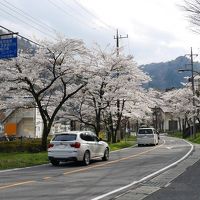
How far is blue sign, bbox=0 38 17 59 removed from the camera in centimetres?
2355

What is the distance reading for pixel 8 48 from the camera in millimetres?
23672

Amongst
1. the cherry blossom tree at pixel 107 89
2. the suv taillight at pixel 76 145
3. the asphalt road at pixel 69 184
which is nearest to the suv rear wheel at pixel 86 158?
the suv taillight at pixel 76 145

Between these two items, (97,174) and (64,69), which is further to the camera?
(64,69)

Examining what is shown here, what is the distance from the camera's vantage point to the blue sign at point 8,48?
23547 millimetres

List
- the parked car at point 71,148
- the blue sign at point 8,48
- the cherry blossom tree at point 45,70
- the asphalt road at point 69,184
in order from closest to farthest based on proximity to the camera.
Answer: the asphalt road at point 69,184
the parked car at point 71,148
the blue sign at point 8,48
the cherry blossom tree at point 45,70

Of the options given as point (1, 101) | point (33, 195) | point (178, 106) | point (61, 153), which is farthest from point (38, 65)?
point (178, 106)

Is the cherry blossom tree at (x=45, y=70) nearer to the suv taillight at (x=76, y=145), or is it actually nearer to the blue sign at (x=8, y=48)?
the blue sign at (x=8, y=48)

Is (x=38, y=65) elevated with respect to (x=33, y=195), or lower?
elevated

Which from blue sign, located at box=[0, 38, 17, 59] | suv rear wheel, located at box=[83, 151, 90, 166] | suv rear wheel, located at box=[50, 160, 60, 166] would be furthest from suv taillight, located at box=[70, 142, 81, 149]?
blue sign, located at box=[0, 38, 17, 59]

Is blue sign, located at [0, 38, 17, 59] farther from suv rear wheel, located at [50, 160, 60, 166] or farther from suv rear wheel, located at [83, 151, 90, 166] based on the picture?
suv rear wheel, located at [83, 151, 90, 166]

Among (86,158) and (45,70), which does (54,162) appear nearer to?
(86,158)

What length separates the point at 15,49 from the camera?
23516 millimetres

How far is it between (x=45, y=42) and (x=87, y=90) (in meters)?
7.85

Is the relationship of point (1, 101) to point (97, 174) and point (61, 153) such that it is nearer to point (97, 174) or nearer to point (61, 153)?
point (61, 153)
